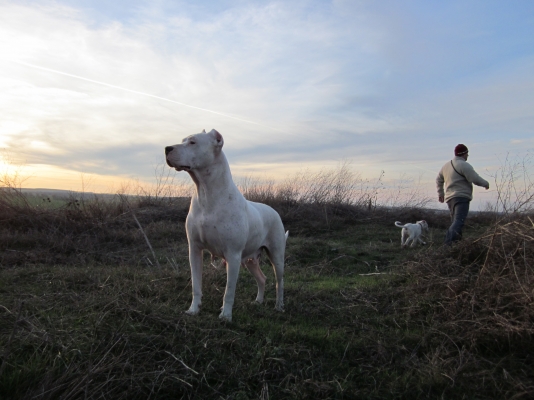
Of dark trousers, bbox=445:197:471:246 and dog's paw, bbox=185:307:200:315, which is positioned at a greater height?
dark trousers, bbox=445:197:471:246

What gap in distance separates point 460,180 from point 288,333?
5881 millimetres

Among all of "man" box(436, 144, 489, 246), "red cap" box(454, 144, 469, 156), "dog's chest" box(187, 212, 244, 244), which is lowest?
"dog's chest" box(187, 212, 244, 244)

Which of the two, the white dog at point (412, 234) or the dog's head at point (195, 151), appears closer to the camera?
the dog's head at point (195, 151)

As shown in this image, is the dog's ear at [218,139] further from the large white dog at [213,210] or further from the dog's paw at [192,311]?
the dog's paw at [192,311]

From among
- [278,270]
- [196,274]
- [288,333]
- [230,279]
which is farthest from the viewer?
[278,270]

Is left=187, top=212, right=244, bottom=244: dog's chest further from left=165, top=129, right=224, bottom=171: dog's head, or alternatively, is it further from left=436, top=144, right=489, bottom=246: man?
left=436, top=144, right=489, bottom=246: man

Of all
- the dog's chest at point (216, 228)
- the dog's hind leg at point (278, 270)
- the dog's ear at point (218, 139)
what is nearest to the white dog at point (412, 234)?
the dog's hind leg at point (278, 270)

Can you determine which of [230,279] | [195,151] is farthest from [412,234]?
[195,151]

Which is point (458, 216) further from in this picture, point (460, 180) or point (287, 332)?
point (287, 332)

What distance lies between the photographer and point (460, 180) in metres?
8.07

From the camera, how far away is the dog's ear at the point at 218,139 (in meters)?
Result: 4.30

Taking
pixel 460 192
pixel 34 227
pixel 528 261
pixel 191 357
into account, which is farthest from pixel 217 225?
pixel 34 227

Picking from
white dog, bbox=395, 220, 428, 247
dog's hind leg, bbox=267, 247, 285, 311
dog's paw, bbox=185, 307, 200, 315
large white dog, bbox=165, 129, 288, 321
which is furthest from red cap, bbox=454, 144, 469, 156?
dog's paw, bbox=185, 307, 200, 315

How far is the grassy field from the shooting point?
108 inches
